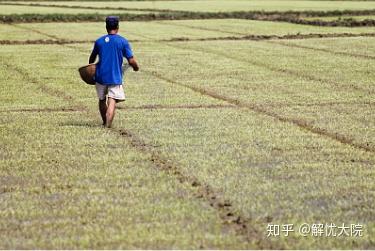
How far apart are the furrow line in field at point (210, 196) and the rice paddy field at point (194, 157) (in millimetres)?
20

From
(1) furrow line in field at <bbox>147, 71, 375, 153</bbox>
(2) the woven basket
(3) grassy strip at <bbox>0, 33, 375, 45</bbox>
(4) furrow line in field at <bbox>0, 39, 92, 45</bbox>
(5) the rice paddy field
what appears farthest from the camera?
(3) grassy strip at <bbox>0, 33, 375, 45</bbox>

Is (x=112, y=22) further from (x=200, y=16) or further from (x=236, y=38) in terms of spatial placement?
(x=200, y=16)

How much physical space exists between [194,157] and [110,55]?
2.93 metres

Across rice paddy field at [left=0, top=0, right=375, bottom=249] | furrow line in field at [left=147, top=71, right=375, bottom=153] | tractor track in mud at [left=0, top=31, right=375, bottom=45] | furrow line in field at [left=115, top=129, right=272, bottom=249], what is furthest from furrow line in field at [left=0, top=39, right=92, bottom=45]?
furrow line in field at [left=115, top=129, right=272, bottom=249]

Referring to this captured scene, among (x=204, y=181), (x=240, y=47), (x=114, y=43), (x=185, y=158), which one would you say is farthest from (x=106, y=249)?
(x=240, y=47)

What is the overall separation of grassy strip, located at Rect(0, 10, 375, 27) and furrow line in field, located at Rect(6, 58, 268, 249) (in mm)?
35976

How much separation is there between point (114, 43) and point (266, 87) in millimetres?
7045

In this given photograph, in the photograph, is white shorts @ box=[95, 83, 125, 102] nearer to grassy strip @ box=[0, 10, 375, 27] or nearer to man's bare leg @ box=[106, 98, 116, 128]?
man's bare leg @ box=[106, 98, 116, 128]

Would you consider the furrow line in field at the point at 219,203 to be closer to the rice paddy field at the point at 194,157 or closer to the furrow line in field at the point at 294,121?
the rice paddy field at the point at 194,157

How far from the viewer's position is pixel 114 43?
548 inches

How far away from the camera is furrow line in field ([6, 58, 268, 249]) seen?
8.05m

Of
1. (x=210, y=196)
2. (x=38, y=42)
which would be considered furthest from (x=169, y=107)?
(x=38, y=42)

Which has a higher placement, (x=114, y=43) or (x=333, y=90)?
(x=114, y=43)

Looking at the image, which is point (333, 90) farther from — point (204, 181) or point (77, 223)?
point (77, 223)
